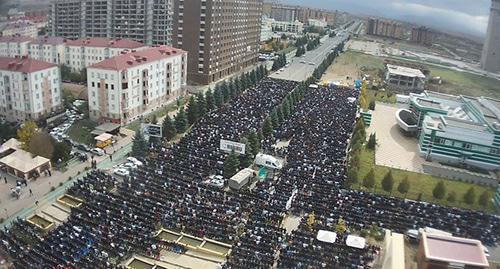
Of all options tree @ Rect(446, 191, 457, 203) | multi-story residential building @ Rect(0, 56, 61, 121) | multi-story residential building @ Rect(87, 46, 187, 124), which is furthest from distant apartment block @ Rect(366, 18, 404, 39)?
tree @ Rect(446, 191, 457, 203)

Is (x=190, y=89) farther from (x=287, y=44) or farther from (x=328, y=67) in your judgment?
(x=287, y=44)

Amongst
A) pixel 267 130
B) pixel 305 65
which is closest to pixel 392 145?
pixel 267 130

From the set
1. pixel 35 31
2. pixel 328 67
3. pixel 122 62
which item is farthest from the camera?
pixel 35 31

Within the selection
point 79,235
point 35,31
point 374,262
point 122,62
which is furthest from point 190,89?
point 35,31

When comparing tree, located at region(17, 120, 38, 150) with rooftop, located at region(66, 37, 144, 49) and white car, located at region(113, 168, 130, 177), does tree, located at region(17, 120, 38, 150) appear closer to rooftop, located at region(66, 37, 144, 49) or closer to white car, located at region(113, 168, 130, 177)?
white car, located at region(113, 168, 130, 177)

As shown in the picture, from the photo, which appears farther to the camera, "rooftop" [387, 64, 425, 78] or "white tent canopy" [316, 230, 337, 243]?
"rooftop" [387, 64, 425, 78]
